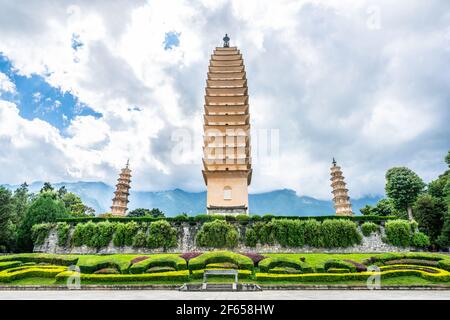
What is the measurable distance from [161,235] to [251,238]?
7.89m

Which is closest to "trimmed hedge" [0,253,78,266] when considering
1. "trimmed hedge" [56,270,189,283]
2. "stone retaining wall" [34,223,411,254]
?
"trimmed hedge" [56,270,189,283]

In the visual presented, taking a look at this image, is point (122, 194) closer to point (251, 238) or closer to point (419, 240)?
point (251, 238)

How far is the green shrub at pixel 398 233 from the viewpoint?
80.1 feet

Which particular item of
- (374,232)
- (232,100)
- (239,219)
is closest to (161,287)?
(239,219)

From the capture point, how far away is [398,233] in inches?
966

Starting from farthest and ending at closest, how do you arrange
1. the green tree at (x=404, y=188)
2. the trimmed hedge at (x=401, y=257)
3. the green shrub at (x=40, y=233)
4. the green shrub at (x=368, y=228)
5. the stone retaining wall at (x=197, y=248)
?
the green tree at (x=404, y=188)
the green shrub at (x=40, y=233)
the green shrub at (x=368, y=228)
the stone retaining wall at (x=197, y=248)
the trimmed hedge at (x=401, y=257)

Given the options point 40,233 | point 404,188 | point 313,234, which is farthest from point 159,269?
point 404,188

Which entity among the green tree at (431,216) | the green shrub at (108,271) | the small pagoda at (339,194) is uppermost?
the small pagoda at (339,194)

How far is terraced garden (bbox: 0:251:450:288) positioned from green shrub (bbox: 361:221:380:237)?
19.5ft

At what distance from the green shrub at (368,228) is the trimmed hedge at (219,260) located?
13.0 metres

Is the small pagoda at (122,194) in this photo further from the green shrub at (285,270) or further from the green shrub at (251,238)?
the green shrub at (285,270)

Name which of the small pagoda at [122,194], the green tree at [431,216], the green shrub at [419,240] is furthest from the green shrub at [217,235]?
the green tree at [431,216]

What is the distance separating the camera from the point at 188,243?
24859 millimetres
